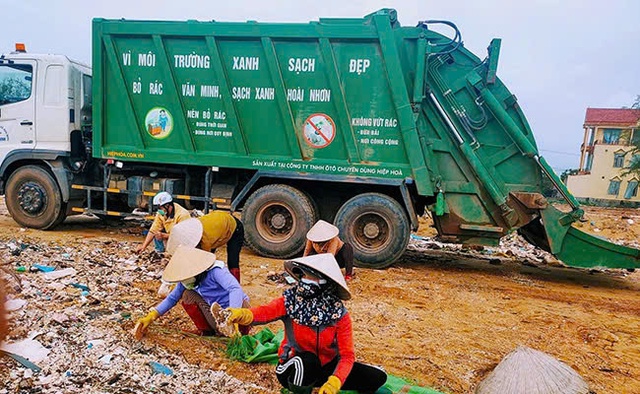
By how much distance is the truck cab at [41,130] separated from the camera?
265 inches

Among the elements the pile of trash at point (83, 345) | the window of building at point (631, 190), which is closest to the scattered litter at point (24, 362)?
the pile of trash at point (83, 345)

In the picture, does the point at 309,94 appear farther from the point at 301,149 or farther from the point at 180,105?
the point at 180,105

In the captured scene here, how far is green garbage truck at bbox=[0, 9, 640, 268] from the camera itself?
5.76 metres

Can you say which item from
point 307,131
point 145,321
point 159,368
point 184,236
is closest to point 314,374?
point 159,368

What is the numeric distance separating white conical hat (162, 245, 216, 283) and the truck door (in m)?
5.10

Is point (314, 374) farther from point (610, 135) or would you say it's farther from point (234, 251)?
point (610, 135)

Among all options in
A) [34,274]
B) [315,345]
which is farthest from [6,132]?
[315,345]

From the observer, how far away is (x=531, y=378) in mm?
2830

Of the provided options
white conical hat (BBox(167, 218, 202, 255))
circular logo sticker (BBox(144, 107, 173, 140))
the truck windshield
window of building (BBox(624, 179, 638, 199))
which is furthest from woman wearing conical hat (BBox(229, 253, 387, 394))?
window of building (BBox(624, 179, 638, 199))

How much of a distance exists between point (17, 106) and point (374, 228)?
5.37 m

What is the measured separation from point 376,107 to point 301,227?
70.5 inches

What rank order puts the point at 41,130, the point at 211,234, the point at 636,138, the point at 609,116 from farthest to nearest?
the point at 609,116 < the point at 636,138 < the point at 41,130 < the point at 211,234

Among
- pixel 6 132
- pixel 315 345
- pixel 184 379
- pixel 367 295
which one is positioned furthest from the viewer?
pixel 6 132

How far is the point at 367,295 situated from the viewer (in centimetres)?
488
